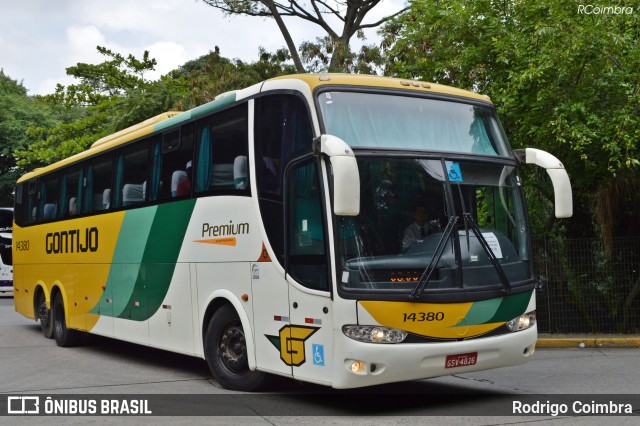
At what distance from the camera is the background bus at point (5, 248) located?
105ft

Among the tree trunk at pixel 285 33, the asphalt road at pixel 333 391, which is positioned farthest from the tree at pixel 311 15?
the asphalt road at pixel 333 391

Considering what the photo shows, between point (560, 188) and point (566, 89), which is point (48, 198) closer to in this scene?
point (566, 89)

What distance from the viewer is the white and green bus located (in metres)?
7.81

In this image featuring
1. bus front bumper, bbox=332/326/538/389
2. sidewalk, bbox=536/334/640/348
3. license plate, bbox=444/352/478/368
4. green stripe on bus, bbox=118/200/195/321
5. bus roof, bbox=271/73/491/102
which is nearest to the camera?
bus front bumper, bbox=332/326/538/389

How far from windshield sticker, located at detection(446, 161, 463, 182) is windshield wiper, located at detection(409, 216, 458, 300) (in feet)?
1.45

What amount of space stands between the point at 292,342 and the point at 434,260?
1675 millimetres

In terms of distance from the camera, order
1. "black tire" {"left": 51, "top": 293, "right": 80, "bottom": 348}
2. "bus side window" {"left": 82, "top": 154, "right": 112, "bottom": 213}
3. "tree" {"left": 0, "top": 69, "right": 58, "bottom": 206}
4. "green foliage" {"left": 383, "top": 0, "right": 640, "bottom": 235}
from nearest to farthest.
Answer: "green foliage" {"left": 383, "top": 0, "right": 640, "bottom": 235} → "bus side window" {"left": 82, "top": 154, "right": 112, "bottom": 213} → "black tire" {"left": 51, "top": 293, "right": 80, "bottom": 348} → "tree" {"left": 0, "top": 69, "right": 58, "bottom": 206}

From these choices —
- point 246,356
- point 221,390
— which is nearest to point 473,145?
point 246,356

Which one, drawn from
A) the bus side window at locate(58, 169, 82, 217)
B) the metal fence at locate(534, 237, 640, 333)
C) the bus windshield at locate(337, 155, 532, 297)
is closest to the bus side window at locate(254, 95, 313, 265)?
the bus windshield at locate(337, 155, 532, 297)

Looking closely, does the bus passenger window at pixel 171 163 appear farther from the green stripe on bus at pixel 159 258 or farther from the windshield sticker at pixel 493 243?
the windshield sticker at pixel 493 243

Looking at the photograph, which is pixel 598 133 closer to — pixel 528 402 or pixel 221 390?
pixel 528 402

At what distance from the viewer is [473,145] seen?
8883 mm

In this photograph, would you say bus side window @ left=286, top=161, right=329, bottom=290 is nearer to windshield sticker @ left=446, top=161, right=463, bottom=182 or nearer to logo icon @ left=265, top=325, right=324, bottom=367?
logo icon @ left=265, top=325, right=324, bottom=367

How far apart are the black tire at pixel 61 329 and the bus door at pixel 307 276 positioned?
312 inches
